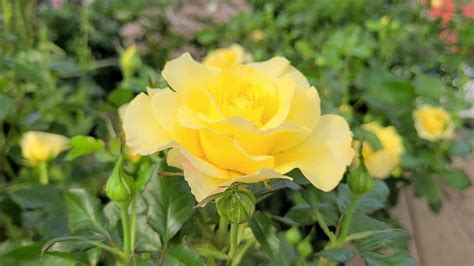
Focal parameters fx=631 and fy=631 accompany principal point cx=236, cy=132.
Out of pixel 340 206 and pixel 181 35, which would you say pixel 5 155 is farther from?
pixel 181 35

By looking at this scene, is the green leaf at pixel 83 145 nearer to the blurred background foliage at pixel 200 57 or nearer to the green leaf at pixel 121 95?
the blurred background foliage at pixel 200 57

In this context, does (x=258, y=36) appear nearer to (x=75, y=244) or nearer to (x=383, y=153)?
(x=383, y=153)

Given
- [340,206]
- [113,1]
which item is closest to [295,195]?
[340,206]

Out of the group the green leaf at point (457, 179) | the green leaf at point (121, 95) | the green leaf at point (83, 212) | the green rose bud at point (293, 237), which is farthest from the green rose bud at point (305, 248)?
the green leaf at point (457, 179)

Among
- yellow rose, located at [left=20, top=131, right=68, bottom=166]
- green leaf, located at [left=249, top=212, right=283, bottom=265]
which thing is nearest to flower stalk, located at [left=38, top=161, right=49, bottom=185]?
yellow rose, located at [left=20, top=131, right=68, bottom=166]

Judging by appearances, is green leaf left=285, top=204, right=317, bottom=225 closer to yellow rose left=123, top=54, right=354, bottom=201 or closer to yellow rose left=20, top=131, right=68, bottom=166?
yellow rose left=123, top=54, right=354, bottom=201
